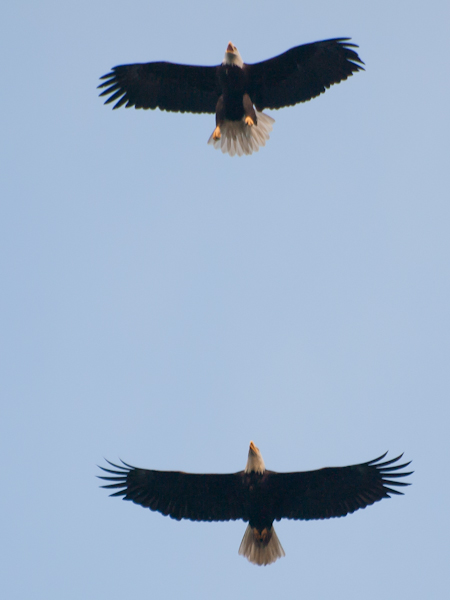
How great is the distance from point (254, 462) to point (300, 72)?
14.0 feet

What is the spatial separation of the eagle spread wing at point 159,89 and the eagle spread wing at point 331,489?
424cm

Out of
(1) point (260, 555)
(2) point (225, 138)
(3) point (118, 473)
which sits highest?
(2) point (225, 138)

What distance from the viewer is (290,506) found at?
798 centimetres

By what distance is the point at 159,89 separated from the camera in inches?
376

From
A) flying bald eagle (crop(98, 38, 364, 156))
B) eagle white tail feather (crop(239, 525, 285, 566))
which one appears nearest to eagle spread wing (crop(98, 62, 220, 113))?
flying bald eagle (crop(98, 38, 364, 156))

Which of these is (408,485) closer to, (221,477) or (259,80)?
(221,477)

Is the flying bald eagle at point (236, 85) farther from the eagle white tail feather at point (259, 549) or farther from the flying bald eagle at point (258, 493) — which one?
the eagle white tail feather at point (259, 549)

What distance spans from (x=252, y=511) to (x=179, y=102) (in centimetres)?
454

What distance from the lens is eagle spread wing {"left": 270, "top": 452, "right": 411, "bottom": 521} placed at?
305 inches

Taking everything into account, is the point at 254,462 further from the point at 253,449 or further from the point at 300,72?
the point at 300,72

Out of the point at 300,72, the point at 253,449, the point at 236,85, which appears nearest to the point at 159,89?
the point at 236,85

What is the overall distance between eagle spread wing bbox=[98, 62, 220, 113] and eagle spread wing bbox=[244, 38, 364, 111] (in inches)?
19.8

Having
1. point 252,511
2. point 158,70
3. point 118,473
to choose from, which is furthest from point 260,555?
point 158,70

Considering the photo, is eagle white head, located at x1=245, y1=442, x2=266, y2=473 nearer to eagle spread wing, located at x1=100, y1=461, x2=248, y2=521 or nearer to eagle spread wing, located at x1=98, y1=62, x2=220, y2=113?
eagle spread wing, located at x1=100, y1=461, x2=248, y2=521
